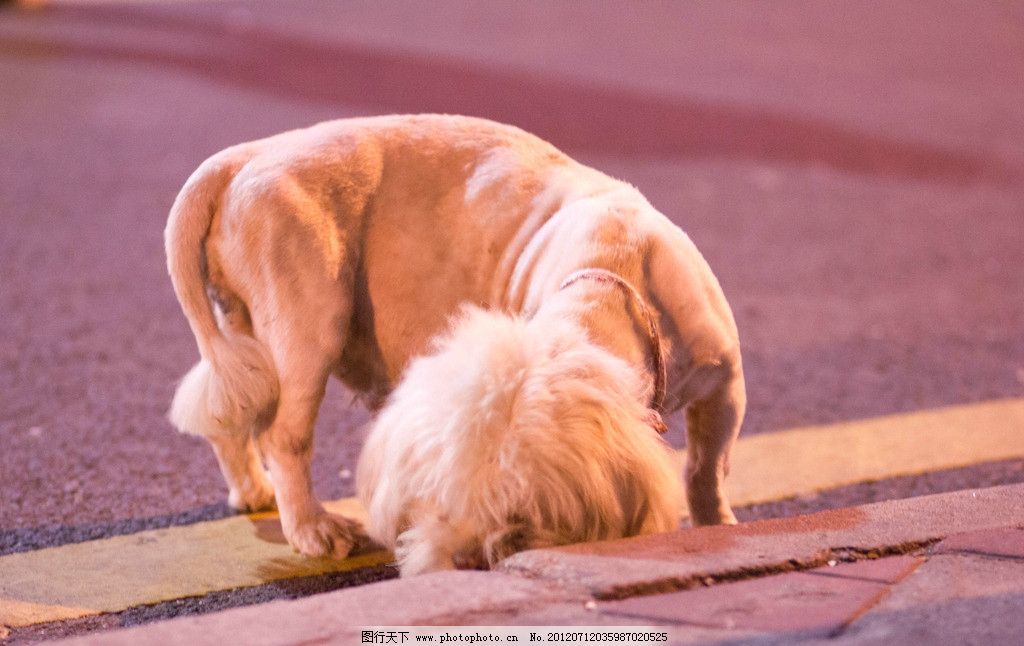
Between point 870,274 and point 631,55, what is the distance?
5667 millimetres

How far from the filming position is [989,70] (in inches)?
453

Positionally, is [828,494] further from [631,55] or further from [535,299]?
[631,55]

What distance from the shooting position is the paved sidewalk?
2434 millimetres

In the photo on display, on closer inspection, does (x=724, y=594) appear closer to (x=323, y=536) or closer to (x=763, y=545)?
(x=763, y=545)

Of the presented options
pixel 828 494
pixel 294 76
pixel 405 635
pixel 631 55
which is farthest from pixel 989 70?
pixel 405 635

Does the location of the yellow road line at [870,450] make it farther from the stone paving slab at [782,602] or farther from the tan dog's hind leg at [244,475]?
the tan dog's hind leg at [244,475]

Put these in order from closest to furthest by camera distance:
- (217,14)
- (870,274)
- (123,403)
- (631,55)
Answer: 1. (123,403)
2. (870,274)
3. (631,55)
4. (217,14)

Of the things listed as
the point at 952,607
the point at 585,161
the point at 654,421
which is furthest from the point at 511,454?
the point at 585,161

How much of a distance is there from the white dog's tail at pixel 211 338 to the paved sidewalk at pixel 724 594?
1.02 m

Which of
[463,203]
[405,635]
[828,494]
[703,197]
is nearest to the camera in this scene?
[405,635]

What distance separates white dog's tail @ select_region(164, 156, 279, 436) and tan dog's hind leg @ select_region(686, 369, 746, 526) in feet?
3.71

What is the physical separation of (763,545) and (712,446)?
59 cm

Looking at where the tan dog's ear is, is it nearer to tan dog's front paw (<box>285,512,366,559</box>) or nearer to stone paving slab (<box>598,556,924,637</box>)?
stone paving slab (<box>598,556,924,637</box>)

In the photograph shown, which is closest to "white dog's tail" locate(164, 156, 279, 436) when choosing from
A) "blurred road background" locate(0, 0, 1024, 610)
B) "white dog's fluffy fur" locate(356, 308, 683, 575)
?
"blurred road background" locate(0, 0, 1024, 610)
